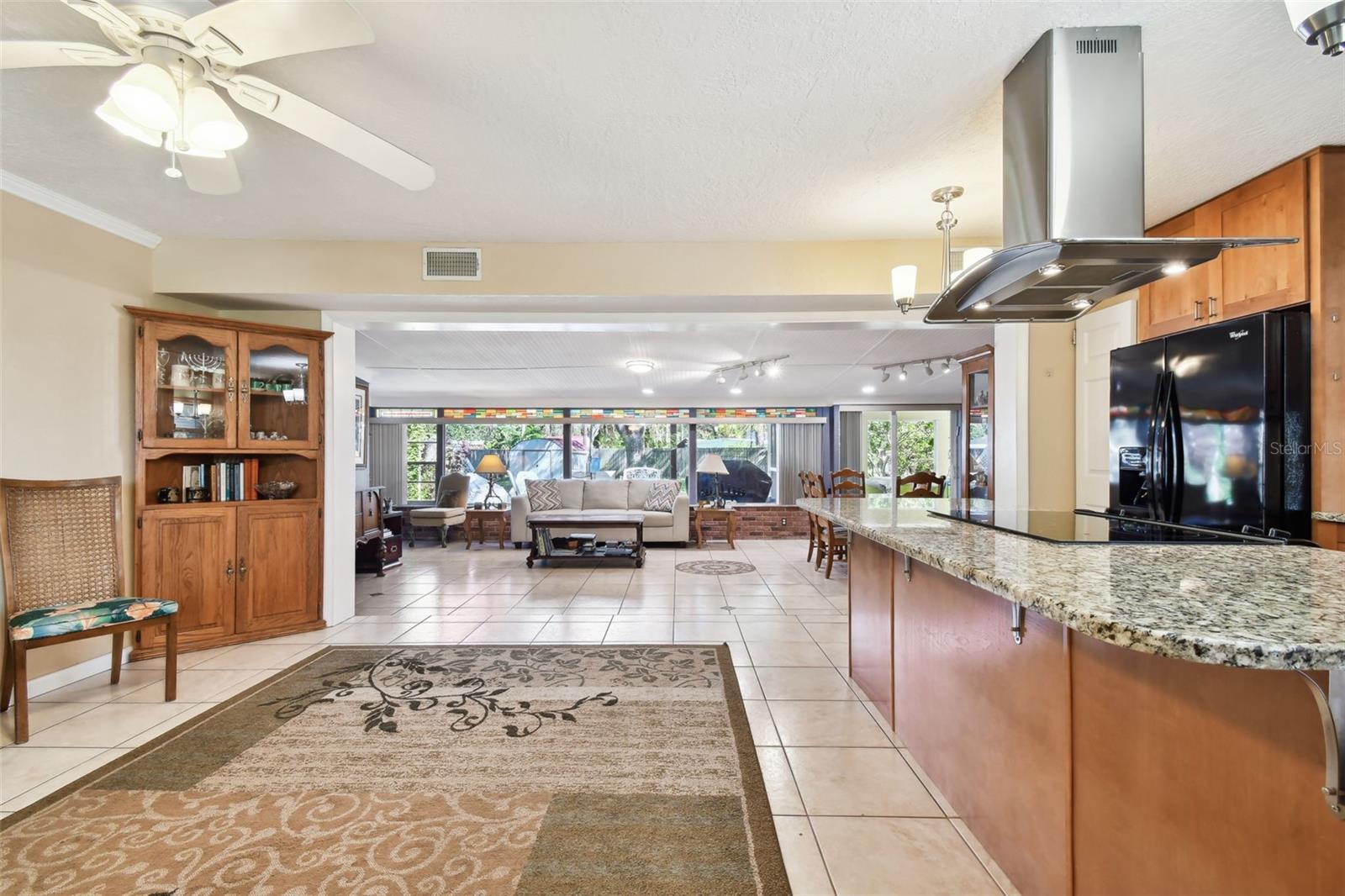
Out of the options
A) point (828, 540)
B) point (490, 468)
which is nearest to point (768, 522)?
point (828, 540)

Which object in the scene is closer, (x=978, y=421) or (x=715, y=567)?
(x=978, y=421)

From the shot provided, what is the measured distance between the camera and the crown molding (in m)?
2.48

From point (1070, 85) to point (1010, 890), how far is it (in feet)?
7.22

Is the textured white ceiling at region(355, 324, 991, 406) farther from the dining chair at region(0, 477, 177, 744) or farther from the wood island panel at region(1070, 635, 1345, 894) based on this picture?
the wood island panel at region(1070, 635, 1345, 894)

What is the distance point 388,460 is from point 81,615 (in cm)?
683

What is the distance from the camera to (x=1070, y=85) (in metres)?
1.63

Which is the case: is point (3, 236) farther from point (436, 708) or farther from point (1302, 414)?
point (1302, 414)

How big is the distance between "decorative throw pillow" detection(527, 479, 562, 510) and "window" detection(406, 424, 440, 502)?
7.63 feet

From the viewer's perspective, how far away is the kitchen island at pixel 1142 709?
0.80 metres

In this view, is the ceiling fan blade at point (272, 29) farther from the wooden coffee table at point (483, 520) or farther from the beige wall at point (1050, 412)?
the wooden coffee table at point (483, 520)

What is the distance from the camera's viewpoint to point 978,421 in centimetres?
491

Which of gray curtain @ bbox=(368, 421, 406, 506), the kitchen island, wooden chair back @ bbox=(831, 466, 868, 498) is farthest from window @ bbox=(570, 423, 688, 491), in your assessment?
the kitchen island

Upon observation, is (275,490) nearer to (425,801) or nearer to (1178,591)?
(425,801)

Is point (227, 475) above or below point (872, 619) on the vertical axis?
above
